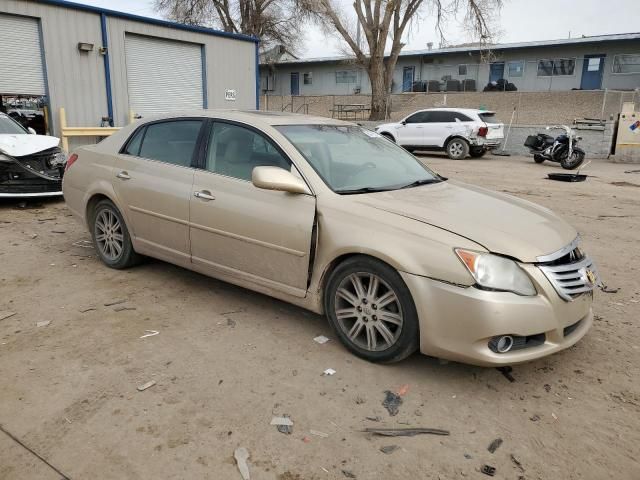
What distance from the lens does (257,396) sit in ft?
10.0

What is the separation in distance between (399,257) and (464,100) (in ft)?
96.9

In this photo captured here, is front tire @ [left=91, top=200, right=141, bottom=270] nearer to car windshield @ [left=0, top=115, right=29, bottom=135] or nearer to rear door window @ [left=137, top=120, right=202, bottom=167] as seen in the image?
rear door window @ [left=137, top=120, right=202, bottom=167]

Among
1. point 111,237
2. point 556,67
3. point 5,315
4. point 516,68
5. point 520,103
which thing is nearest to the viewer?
point 5,315

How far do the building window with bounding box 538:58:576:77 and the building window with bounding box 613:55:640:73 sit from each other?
7.29 feet

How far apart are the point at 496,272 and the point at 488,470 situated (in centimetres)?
105

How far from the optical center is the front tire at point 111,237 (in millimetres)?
5004

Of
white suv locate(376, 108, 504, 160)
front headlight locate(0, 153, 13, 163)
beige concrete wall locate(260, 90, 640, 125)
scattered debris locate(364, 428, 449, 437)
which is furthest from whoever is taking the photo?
beige concrete wall locate(260, 90, 640, 125)

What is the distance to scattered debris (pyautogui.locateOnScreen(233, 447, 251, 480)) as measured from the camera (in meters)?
2.43

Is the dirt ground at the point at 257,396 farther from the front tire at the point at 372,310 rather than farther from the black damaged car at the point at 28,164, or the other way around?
the black damaged car at the point at 28,164

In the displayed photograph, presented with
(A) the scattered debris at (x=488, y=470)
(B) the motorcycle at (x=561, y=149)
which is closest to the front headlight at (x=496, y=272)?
(A) the scattered debris at (x=488, y=470)

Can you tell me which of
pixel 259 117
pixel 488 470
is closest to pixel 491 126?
pixel 259 117

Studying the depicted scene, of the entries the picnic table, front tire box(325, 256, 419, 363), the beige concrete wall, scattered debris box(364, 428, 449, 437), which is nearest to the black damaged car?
front tire box(325, 256, 419, 363)

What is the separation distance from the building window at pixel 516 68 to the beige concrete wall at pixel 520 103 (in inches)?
210

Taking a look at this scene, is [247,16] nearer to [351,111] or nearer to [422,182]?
[351,111]
